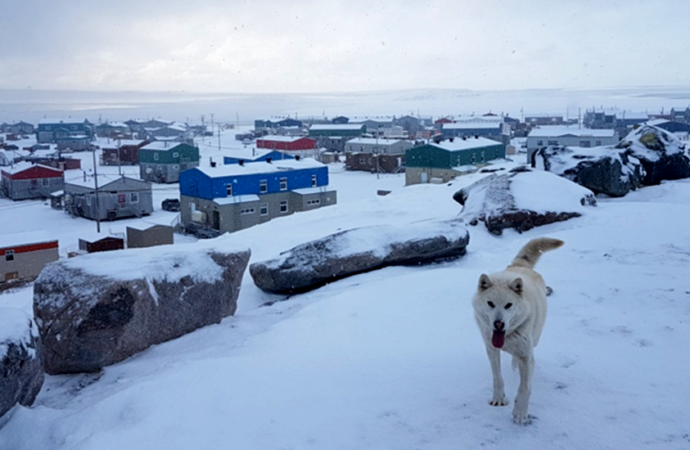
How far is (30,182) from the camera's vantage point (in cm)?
4878

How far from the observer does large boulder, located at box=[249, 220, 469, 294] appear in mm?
Answer: 9914

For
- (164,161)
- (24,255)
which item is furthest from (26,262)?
(164,161)

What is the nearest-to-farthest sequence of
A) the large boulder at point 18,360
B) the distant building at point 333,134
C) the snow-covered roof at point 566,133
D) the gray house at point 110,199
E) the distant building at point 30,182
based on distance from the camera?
1. the large boulder at point 18,360
2. the gray house at point 110,199
3. the distant building at point 30,182
4. the snow-covered roof at point 566,133
5. the distant building at point 333,134

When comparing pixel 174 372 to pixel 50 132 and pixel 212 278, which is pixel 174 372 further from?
pixel 50 132

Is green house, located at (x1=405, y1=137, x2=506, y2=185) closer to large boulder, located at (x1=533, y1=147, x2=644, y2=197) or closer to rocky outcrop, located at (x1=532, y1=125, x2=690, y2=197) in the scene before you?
rocky outcrop, located at (x1=532, y1=125, x2=690, y2=197)

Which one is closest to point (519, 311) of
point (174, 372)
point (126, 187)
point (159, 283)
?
point (174, 372)

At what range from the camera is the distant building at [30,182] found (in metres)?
48.1

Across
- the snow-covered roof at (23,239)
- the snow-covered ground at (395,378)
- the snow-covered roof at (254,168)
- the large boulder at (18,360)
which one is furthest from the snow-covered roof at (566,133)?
the large boulder at (18,360)

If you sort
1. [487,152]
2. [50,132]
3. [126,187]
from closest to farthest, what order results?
[126,187]
[487,152]
[50,132]

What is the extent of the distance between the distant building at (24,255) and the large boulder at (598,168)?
66.2ft

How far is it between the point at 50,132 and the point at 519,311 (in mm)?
127849

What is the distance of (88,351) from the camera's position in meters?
6.82

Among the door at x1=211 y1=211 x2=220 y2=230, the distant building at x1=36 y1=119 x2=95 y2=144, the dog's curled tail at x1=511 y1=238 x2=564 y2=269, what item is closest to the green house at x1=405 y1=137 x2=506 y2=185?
the door at x1=211 y1=211 x2=220 y2=230

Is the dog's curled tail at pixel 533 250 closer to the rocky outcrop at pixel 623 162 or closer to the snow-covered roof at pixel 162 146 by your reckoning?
the rocky outcrop at pixel 623 162
